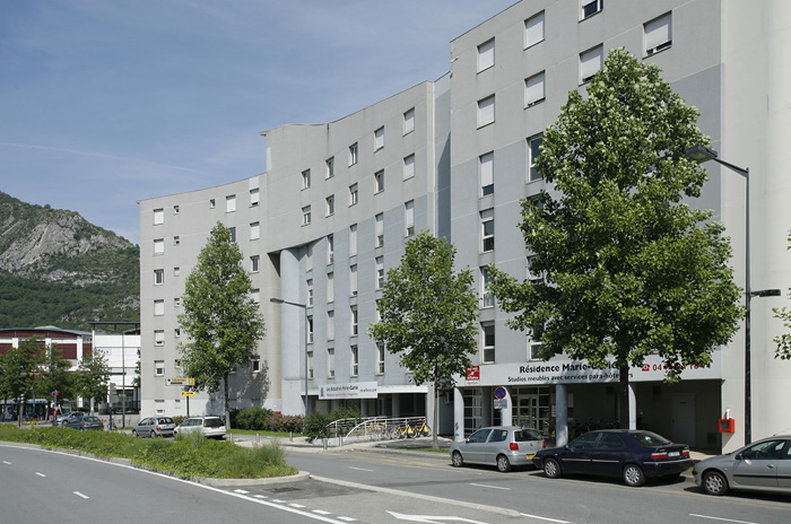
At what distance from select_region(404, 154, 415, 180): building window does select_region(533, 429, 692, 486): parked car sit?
2757cm

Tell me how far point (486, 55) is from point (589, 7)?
6.78 m

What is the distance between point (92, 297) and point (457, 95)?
168 meters

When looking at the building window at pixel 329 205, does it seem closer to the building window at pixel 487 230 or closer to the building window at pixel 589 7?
the building window at pixel 487 230

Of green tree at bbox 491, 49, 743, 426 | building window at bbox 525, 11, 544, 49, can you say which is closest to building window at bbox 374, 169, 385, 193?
building window at bbox 525, 11, 544, 49

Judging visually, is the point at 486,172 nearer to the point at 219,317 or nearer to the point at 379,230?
the point at 379,230

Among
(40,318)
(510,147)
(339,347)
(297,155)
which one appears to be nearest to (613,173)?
(510,147)

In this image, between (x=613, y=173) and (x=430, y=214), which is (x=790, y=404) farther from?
(x=430, y=214)

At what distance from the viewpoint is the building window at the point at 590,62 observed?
3446cm

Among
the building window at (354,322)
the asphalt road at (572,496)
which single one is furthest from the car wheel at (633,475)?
the building window at (354,322)

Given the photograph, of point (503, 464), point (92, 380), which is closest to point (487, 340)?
point (503, 464)

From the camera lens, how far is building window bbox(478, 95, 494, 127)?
40125mm

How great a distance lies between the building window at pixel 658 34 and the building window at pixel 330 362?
32.1 metres

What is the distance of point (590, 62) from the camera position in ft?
114

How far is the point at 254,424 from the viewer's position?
5941 centimetres
